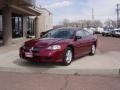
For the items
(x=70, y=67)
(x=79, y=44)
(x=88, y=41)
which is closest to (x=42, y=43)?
(x=70, y=67)

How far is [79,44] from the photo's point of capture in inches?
474

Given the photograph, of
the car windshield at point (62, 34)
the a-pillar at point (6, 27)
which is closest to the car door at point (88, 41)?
the car windshield at point (62, 34)

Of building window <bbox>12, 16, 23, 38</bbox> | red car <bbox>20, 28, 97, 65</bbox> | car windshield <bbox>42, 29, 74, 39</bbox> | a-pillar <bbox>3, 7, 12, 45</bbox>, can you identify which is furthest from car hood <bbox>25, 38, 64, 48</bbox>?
building window <bbox>12, 16, 23, 38</bbox>

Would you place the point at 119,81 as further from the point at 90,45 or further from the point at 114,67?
the point at 90,45

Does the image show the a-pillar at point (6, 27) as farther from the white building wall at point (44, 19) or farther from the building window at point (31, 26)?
the white building wall at point (44, 19)

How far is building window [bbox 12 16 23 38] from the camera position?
104 feet

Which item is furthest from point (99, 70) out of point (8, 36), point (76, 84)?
point (8, 36)

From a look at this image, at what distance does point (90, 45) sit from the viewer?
1379 cm

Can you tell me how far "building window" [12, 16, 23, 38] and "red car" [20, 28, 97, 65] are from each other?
19.7 m

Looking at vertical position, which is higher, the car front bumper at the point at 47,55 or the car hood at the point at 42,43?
the car hood at the point at 42,43

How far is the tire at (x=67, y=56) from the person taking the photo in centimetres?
1071

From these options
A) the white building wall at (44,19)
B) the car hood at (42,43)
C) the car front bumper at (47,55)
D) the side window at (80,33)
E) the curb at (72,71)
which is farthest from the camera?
the white building wall at (44,19)

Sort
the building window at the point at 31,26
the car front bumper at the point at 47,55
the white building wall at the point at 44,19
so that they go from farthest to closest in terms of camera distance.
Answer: the white building wall at the point at 44,19, the building window at the point at 31,26, the car front bumper at the point at 47,55

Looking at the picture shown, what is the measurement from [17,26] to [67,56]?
75.1 ft
